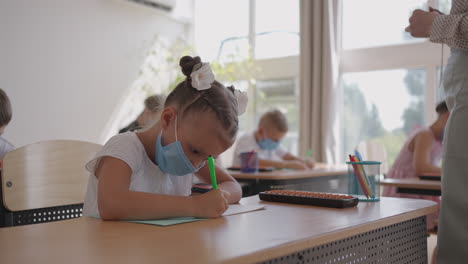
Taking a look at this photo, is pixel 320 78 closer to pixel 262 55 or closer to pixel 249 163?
pixel 262 55

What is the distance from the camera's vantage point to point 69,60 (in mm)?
5578

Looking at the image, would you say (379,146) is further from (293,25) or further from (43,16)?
→ (43,16)

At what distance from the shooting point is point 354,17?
5.66 metres

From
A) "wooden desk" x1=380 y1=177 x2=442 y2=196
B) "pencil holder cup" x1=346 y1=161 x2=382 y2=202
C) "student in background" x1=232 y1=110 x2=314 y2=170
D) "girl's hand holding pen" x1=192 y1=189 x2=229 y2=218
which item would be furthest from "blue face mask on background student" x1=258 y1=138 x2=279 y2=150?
"girl's hand holding pen" x1=192 y1=189 x2=229 y2=218

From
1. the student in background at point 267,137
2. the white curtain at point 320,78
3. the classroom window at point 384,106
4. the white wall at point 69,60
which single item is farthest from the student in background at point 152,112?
the classroom window at point 384,106

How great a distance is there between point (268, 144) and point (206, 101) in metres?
2.87

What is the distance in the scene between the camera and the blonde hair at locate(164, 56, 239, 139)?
1.32m

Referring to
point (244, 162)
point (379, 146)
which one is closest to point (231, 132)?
point (244, 162)

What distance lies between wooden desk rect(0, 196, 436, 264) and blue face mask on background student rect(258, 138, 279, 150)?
269 centimetres

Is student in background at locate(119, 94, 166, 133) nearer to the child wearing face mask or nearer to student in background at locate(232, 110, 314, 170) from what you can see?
the child wearing face mask

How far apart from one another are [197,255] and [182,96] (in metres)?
0.63

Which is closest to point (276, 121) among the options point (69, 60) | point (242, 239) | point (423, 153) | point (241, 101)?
point (423, 153)

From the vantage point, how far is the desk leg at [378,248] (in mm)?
1047

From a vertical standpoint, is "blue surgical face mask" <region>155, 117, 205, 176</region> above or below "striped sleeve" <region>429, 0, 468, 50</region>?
below
